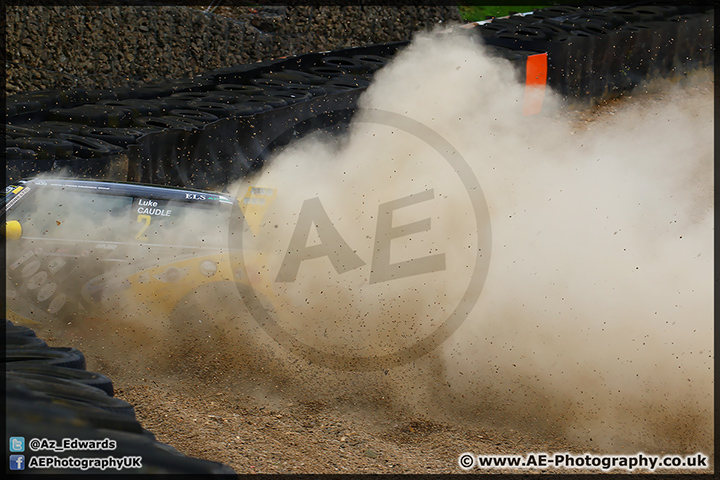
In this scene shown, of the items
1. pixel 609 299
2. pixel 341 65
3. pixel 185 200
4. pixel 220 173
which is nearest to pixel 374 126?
pixel 341 65

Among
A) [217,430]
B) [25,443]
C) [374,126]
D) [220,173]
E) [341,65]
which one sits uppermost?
[341,65]

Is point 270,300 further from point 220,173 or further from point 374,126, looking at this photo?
point 374,126

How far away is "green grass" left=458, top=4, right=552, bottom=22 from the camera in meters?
13.7

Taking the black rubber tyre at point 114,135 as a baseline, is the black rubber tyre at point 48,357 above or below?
below

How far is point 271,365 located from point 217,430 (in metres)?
0.76

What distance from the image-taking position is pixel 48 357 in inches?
110

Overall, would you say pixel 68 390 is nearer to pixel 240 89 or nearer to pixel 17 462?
pixel 17 462

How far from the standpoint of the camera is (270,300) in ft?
15.3

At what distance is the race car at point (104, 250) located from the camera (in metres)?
4.33

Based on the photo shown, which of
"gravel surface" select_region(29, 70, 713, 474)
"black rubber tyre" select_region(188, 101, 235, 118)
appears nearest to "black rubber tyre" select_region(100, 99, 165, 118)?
"black rubber tyre" select_region(188, 101, 235, 118)

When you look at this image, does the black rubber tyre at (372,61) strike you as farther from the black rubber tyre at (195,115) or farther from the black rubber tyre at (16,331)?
the black rubber tyre at (16,331)

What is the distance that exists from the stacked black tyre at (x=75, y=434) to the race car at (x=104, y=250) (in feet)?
6.23

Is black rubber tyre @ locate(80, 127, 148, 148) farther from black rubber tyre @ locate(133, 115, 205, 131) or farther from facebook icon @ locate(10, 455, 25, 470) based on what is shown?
facebook icon @ locate(10, 455, 25, 470)

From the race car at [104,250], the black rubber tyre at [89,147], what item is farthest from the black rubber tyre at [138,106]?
the race car at [104,250]
